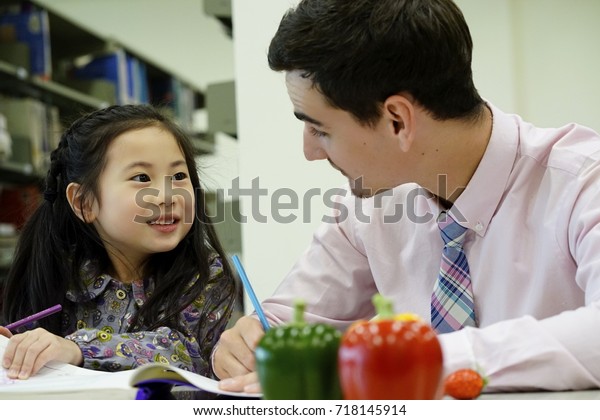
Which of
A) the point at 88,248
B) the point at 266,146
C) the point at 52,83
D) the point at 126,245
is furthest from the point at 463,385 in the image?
the point at 52,83

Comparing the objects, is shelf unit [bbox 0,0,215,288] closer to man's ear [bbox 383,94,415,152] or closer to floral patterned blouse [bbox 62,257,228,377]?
floral patterned blouse [bbox 62,257,228,377]

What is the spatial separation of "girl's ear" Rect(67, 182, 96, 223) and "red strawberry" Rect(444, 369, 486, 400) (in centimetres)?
100

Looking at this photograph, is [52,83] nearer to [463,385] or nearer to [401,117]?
[401,117]

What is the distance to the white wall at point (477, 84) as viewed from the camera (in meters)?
2.09

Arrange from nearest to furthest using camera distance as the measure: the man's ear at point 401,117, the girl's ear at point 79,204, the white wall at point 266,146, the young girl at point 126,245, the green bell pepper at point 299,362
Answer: the green bell pepper at point 299,362 → the man's ear at point 401,117 → the young girl at point 126,245 → the girl's ear at point 79,204 → the white wall at point 266,146

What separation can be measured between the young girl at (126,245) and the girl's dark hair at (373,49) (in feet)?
1.56

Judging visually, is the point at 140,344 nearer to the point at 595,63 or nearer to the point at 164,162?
the point at 164,162

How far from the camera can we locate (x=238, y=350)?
3.10 feet

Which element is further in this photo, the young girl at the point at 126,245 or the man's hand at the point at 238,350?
the young girl at the point at 126,245

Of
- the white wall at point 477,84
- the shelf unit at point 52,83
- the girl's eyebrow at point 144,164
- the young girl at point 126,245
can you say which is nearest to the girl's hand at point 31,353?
the young girl at point 126,245

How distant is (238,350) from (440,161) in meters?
0.41

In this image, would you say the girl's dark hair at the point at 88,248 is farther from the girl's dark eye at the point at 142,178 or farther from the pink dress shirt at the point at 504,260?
the pink dress shirt at the point at 504,260

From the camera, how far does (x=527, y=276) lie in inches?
41.9
